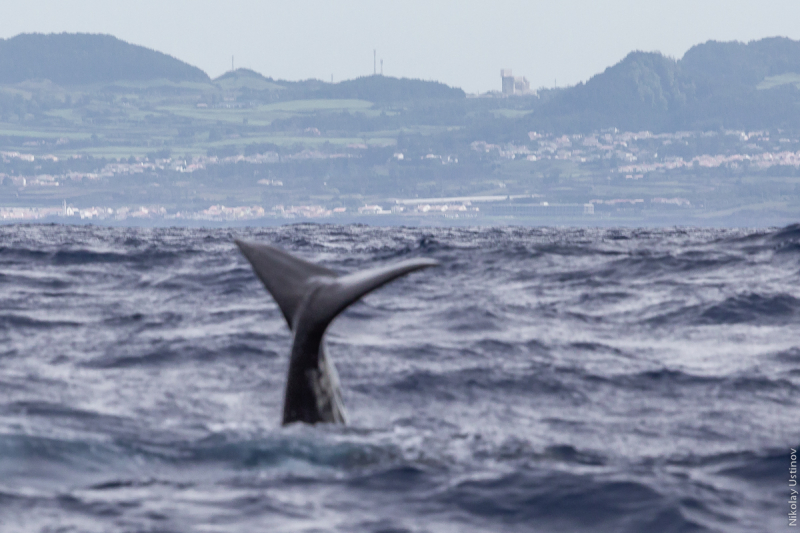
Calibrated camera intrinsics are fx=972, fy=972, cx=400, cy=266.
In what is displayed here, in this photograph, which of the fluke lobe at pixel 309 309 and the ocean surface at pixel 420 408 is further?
the fluke lobe at pixel 309 309

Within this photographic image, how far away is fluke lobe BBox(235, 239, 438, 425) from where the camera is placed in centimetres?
737

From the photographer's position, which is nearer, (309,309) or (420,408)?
(309,309)

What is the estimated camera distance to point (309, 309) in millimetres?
7484

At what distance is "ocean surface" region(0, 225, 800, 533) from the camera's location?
21.9 ft

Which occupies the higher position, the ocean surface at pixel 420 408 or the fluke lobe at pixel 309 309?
the fluke lobe at pixel 309 309

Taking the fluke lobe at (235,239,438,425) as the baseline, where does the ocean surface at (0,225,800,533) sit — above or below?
below

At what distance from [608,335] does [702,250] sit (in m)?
11.3

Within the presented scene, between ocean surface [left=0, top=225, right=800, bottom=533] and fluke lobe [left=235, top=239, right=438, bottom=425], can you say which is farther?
fluke lobe [left=235, top=239, right=438, bottom=425]

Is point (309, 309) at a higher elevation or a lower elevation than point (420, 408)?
higher

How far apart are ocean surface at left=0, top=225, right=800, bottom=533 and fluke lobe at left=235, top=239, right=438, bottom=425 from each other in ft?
0.76

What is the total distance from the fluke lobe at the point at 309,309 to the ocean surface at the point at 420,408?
232mm

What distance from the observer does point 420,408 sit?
9695mm

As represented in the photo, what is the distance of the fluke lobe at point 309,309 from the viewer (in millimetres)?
7371

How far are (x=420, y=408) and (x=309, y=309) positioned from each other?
103 inches
